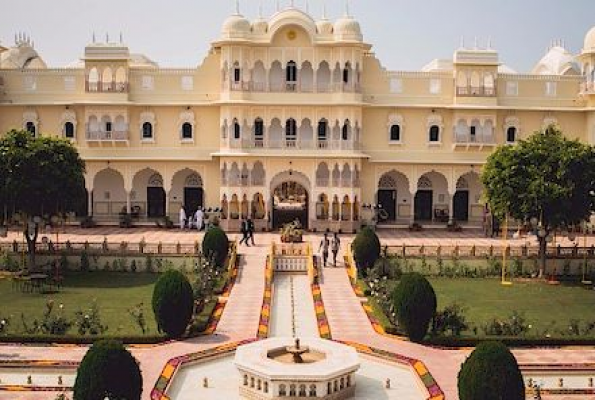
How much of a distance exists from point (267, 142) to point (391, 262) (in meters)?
11.3

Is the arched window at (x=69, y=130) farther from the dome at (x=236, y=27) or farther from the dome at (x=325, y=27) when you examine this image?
the dome at (x=325, y=27)

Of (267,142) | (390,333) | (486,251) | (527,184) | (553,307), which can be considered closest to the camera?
(390,333)

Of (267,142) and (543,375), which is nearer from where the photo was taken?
(543,375)

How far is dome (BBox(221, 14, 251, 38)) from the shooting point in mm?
34812

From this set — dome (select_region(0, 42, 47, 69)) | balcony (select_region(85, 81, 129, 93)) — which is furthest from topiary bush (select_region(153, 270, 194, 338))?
dome (select_region(0, 42, 47, 69))

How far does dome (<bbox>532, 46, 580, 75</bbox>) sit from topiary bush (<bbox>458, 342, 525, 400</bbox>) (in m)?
34.4

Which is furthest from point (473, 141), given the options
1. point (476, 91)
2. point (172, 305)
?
point (172, 305)

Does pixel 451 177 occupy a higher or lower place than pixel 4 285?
higher

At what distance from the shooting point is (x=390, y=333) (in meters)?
18.6

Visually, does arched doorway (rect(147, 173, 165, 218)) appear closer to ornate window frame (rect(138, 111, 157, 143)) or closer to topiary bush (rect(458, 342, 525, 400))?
ornate window frame (rect(138, 111, 157, 143))

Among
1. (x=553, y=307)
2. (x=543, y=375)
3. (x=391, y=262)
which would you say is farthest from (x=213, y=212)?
(x=543, y=375)

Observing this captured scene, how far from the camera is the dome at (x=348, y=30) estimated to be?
1377 inches

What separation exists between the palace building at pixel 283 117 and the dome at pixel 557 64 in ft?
20.5

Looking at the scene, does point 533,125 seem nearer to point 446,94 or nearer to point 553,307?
point 446,94
